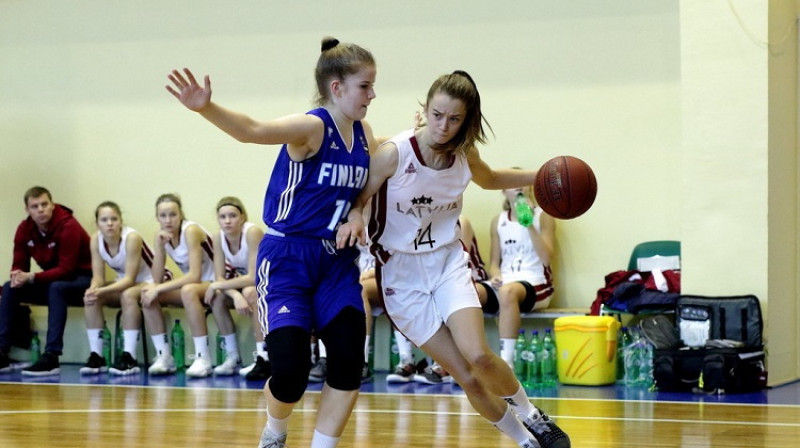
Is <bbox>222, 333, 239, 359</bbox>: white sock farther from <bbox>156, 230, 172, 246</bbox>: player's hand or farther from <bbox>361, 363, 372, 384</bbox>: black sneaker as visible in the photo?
<bbox>361, 363, 372, 384</bbox>: black sneaker

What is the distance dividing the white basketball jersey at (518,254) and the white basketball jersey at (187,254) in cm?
226

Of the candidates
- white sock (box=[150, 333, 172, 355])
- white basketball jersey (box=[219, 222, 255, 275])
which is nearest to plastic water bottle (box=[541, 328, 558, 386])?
white basketball jersey (box=[219, 222, 255, 275])

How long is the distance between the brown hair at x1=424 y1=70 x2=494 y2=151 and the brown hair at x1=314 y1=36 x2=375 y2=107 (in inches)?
10.8

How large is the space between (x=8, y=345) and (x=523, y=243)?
13.5 ft

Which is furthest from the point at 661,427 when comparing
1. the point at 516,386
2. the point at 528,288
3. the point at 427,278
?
the point at 528,288

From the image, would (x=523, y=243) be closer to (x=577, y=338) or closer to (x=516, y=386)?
(x=577, y=338)

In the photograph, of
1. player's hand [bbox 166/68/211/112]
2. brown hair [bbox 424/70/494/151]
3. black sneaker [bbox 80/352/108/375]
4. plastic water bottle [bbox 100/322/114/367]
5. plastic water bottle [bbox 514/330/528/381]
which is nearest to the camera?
player's hand [bbox 166/68/211/112]

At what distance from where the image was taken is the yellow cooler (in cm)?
710

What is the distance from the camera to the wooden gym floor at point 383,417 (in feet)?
16.2

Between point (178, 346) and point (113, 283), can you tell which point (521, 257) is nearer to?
point (178, 346)

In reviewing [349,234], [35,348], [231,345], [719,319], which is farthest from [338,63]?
[35,348]

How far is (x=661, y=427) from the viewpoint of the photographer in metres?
5.27

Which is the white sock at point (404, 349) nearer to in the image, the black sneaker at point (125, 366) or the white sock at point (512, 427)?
the black sneaker at point (125, 366)

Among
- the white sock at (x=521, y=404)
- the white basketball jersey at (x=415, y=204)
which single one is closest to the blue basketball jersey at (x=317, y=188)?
the white basketball jersey at (x=415, y=204)
